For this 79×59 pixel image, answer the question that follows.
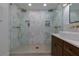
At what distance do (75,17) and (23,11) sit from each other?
1.82 m

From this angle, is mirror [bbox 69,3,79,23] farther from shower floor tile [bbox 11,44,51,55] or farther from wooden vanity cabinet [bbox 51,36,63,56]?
shower floor tile [bbox 11,44,51,55]

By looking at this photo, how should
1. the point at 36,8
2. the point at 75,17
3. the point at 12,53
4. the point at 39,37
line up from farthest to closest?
the point at 39,37
the point at 36,8
the point at 12,53
the point at 75,17


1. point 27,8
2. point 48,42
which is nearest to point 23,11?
point 27,8

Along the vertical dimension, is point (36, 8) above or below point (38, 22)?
above

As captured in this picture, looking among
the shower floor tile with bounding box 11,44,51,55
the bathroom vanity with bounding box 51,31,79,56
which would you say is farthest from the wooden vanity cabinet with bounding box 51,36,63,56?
the shower floor tile with bounding box 11,44,51,55

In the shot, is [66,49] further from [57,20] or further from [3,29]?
[57,20]

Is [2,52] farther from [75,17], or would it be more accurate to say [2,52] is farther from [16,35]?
Answer: [75,17]

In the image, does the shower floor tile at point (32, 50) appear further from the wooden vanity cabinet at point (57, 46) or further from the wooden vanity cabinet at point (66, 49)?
the wooden vanity cabinet at point (66, 49)

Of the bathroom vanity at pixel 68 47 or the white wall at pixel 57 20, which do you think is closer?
the bathroom vanity at pixel 68 47

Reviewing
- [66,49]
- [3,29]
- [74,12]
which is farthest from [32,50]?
[66,49]

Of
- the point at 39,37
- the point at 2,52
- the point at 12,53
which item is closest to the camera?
the point at 2,52

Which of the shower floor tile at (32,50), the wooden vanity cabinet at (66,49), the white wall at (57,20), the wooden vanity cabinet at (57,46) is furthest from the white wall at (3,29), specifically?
the wooden vanity cabinet at (66,49)

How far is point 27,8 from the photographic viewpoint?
161 inches

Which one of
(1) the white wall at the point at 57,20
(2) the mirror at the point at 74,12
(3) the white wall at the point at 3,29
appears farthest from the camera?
(1) the white wall at the point at 57,20
